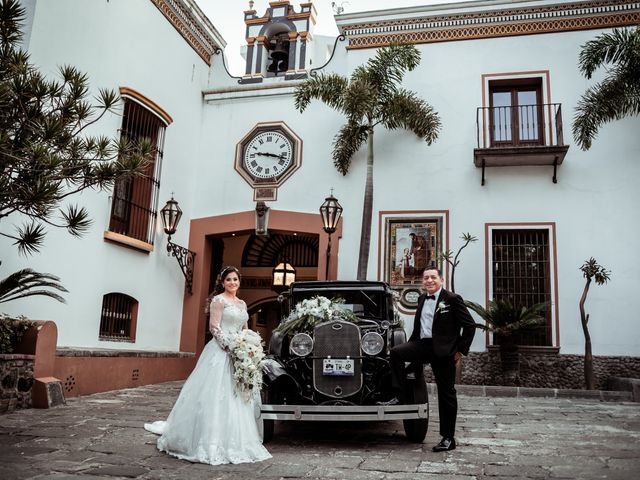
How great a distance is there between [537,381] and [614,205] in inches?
149

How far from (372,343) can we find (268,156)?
327 inches

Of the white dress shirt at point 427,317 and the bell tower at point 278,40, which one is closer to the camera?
the white dress shirt at point 427,317

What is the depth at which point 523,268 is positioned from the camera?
11672 mm

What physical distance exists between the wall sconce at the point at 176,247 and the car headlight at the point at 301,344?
22.0ft

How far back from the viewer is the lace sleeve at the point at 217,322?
17.0 feet

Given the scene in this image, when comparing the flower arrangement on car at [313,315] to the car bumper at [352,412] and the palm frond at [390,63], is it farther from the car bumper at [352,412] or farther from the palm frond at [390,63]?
the palm frond at [390,63]

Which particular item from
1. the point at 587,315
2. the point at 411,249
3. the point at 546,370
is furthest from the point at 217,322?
the point at 587,315

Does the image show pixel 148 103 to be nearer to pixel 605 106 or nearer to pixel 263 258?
pixel 263 258

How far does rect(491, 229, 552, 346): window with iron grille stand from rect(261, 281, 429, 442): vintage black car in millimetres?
6303

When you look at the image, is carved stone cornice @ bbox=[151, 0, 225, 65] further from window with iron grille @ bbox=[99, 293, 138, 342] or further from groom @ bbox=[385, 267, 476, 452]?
groom @ bbox=[385, 267, 476, 452]

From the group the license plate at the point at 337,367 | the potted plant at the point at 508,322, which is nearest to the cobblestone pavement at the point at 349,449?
the license plate at the point at 337,367

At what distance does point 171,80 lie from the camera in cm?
1260

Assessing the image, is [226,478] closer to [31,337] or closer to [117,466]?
[117,466]

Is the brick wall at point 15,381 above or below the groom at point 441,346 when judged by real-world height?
below
